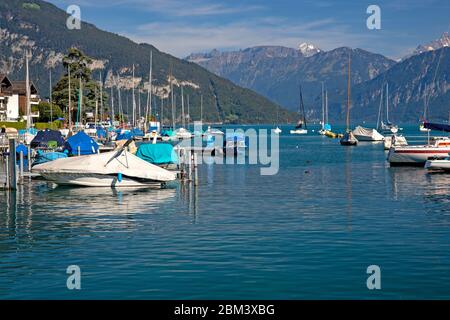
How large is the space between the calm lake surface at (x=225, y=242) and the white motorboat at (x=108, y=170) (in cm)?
109

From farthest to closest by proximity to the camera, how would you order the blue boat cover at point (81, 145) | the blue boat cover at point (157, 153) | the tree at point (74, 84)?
1. the tree at point (74, 84)
2. the blue boat cover at point (81, 145)
3. the blue boat cover at point (157, 153)

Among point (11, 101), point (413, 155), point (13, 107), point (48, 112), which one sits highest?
point (11, 101)

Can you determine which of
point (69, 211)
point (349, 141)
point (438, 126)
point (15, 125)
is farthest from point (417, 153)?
point (15, 125)

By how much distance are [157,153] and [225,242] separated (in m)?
35.2

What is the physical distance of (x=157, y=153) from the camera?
6544 centimetres

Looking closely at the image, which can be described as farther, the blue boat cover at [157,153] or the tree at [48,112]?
the tree at [48,112]

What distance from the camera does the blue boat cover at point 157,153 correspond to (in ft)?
214

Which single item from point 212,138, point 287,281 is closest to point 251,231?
point 287,281

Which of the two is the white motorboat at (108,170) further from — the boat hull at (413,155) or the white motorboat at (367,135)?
the white motorboat at (367,135)

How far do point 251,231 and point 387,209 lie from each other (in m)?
11.6
